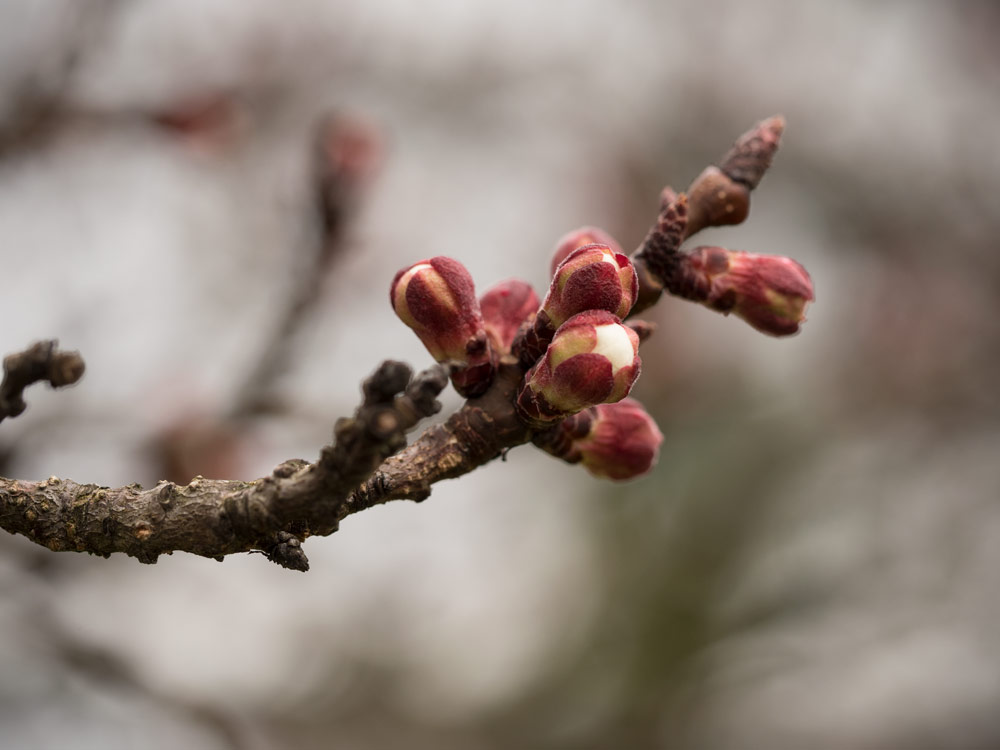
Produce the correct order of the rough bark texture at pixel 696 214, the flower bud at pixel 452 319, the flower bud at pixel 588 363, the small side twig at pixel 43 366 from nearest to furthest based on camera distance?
the small side twig at pixel 43 366 → the flower bud at pixel 588 363 → the flower bud at pixel 452 319 → the rough bark texture at pixel 696 214

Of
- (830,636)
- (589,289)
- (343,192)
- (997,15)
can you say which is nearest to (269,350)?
(343,192)

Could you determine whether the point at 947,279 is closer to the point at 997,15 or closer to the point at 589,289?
the point at 997,15

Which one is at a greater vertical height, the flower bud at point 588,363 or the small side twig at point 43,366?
the flower bud at point 588,363

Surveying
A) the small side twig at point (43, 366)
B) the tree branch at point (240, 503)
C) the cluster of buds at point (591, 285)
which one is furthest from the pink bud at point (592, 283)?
the small side twig at point (43, 366)

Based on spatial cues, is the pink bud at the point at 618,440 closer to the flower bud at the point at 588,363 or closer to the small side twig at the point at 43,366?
the flower bud at the point at 588,363

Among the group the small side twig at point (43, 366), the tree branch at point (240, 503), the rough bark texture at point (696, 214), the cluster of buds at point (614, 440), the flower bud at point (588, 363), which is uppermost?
the rough bark texture at point (696, 214)

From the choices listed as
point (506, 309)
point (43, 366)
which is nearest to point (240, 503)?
point (43, 366)

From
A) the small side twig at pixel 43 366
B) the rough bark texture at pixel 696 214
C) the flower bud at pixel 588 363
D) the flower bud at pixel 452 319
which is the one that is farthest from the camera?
the rough bark texture at pixel 696 214
